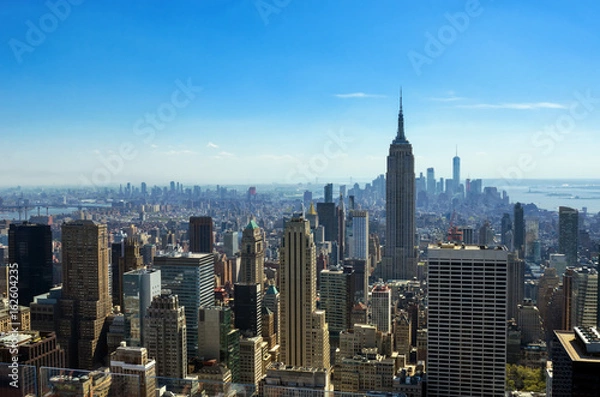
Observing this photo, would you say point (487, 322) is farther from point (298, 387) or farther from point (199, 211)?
point (199, 211)

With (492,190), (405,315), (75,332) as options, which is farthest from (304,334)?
(492,190)

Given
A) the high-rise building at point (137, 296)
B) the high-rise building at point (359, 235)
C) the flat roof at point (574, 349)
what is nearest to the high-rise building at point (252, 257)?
the high-rise building at point (137, 296)

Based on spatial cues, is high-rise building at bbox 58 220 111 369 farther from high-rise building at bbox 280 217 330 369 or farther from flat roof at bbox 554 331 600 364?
flat roof at bbox 554 331 600 364

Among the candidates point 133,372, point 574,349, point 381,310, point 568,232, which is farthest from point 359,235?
point 574,349

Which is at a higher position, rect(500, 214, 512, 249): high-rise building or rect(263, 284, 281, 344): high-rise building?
rect(500, 214, 512, 249): high-rise building

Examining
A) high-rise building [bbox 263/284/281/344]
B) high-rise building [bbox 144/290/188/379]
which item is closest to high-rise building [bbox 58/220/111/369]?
high-rise building [bbox 144/290/188/379]

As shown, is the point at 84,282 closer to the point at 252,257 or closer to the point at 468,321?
the point at 252,257

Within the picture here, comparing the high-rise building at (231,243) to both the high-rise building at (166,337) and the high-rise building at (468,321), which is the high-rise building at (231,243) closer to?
the high-rise building at (166,337)
